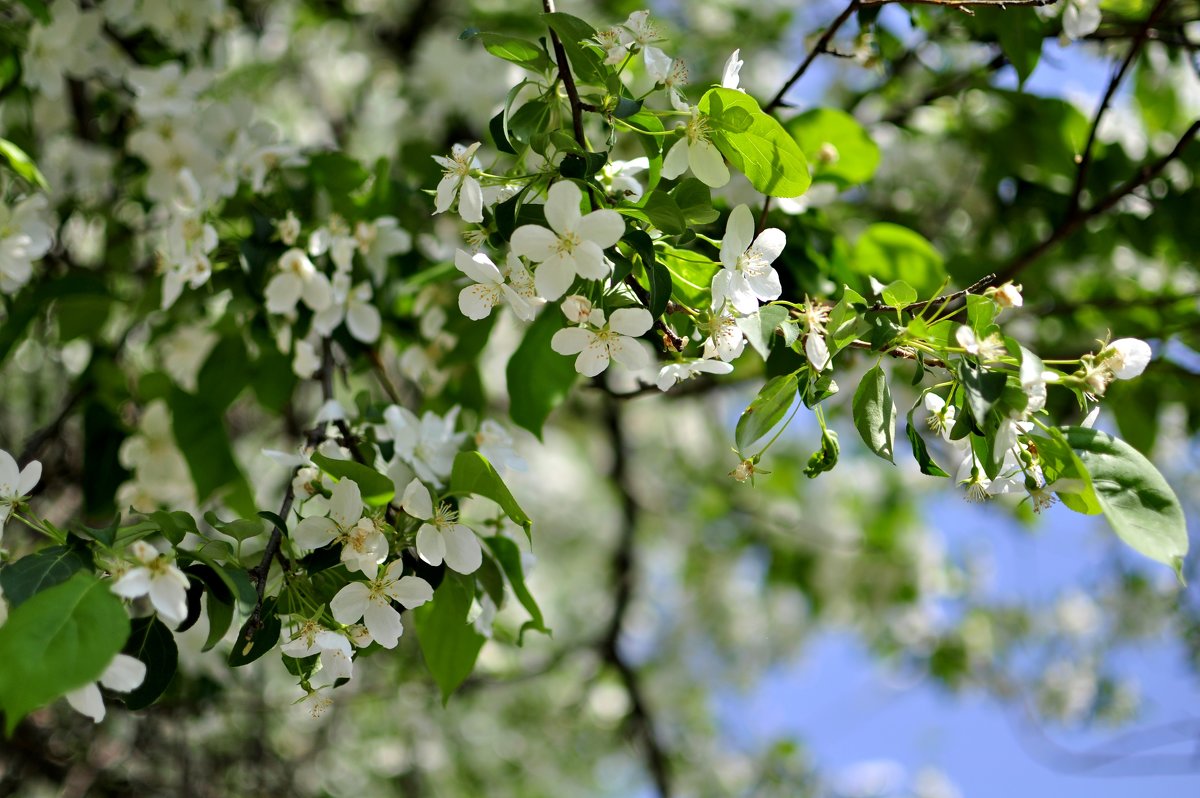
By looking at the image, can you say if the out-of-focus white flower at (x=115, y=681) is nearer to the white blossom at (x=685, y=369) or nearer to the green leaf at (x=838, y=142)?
the white blossom at (x=685, y=369)

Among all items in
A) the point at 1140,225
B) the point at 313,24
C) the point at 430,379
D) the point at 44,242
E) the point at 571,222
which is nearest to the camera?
the point at 571,222

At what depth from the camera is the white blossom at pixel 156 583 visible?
0.78m

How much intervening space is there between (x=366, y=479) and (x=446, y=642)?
0.23 meters

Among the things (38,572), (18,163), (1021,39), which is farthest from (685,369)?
(18,163)

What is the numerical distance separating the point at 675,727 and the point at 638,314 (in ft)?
10.4

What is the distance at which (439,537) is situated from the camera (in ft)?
3.12

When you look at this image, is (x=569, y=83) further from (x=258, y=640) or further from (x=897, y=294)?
(x=258, y=640)

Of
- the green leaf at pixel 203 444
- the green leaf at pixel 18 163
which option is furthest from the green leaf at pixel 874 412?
the green leaf at pixel 18 163

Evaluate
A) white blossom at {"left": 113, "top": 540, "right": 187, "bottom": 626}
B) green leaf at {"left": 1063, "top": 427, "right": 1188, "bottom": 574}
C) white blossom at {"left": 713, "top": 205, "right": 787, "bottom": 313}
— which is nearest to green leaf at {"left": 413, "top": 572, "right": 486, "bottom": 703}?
white blossom at {"left": 113, "top": 540, "right": 187, "bottom": 626}

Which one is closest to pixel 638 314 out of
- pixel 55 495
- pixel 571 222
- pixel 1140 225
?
pixel 571 222

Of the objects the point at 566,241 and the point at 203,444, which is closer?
the point at 566,241

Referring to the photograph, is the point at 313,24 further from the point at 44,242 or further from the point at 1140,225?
the point at 1140,225

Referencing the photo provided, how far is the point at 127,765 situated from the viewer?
98.5 inches

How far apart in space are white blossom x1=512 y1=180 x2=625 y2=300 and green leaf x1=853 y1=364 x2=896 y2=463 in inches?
9.6
